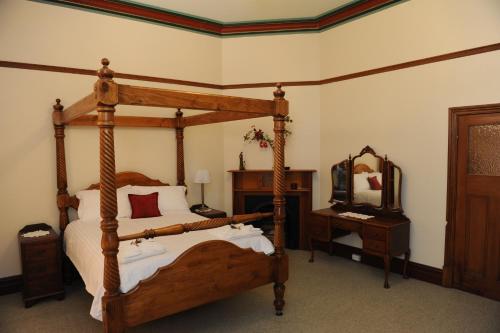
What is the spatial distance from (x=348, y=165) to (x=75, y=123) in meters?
3.71

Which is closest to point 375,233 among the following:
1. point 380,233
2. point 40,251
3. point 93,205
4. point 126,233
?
point 380,233

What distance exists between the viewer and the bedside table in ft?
11.7

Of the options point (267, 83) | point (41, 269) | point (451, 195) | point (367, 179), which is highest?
point (267, 83)

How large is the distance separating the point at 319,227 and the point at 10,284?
3875 mm

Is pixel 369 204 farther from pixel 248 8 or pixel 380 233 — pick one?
pixel 248 8

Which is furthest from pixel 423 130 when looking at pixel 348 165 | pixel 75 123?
pixel 75 123

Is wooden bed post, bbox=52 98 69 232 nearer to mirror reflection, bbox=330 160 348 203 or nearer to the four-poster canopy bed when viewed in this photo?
the four-poster canopy bed

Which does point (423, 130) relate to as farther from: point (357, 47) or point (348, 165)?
point (357, 47)

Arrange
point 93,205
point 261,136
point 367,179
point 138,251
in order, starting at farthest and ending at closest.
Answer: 1. point 261,136
2. point 367,179
3. point 93,205
4. point 138,251

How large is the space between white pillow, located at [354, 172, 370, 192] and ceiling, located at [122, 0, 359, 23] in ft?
8.01

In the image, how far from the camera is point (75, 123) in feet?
14.0

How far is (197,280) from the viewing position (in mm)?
2879

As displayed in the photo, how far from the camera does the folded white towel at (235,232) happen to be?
328 cm

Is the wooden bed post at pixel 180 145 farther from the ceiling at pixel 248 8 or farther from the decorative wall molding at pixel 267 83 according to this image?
the ceiling at pixel 248 8
